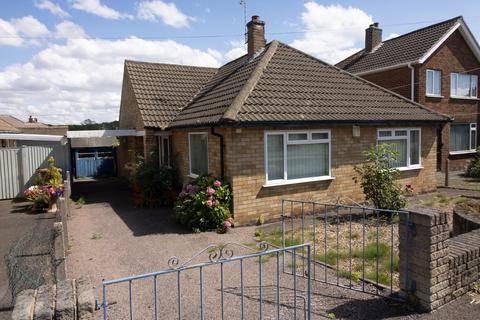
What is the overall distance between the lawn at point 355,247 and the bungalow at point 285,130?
1336 millimetres

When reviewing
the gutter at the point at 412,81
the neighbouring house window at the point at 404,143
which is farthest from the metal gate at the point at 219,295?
the gutter at the point at 412,81

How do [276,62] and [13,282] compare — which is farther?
[276,62]

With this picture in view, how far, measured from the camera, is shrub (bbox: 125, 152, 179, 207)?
11891 mm

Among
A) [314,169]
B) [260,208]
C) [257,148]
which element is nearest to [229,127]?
[257,148]

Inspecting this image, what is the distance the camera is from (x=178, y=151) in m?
12.6

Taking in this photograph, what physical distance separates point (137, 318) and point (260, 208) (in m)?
5.18

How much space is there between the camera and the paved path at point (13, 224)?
6557mm

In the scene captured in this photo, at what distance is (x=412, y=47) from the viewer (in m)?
18.8

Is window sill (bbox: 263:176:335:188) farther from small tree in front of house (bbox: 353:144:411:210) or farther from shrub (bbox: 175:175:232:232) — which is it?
small tree in front of house (bbox: 353:144:411:210)

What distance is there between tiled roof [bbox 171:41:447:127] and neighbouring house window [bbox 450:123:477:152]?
802cm

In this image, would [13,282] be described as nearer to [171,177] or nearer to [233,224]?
[233,224]

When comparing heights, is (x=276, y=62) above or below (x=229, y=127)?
above

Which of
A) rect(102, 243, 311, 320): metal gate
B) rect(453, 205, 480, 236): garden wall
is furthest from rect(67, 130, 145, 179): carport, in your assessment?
rect(453, 205, 480, 236): garden wall

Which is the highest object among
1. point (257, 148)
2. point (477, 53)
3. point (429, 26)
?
point (429, 26)
